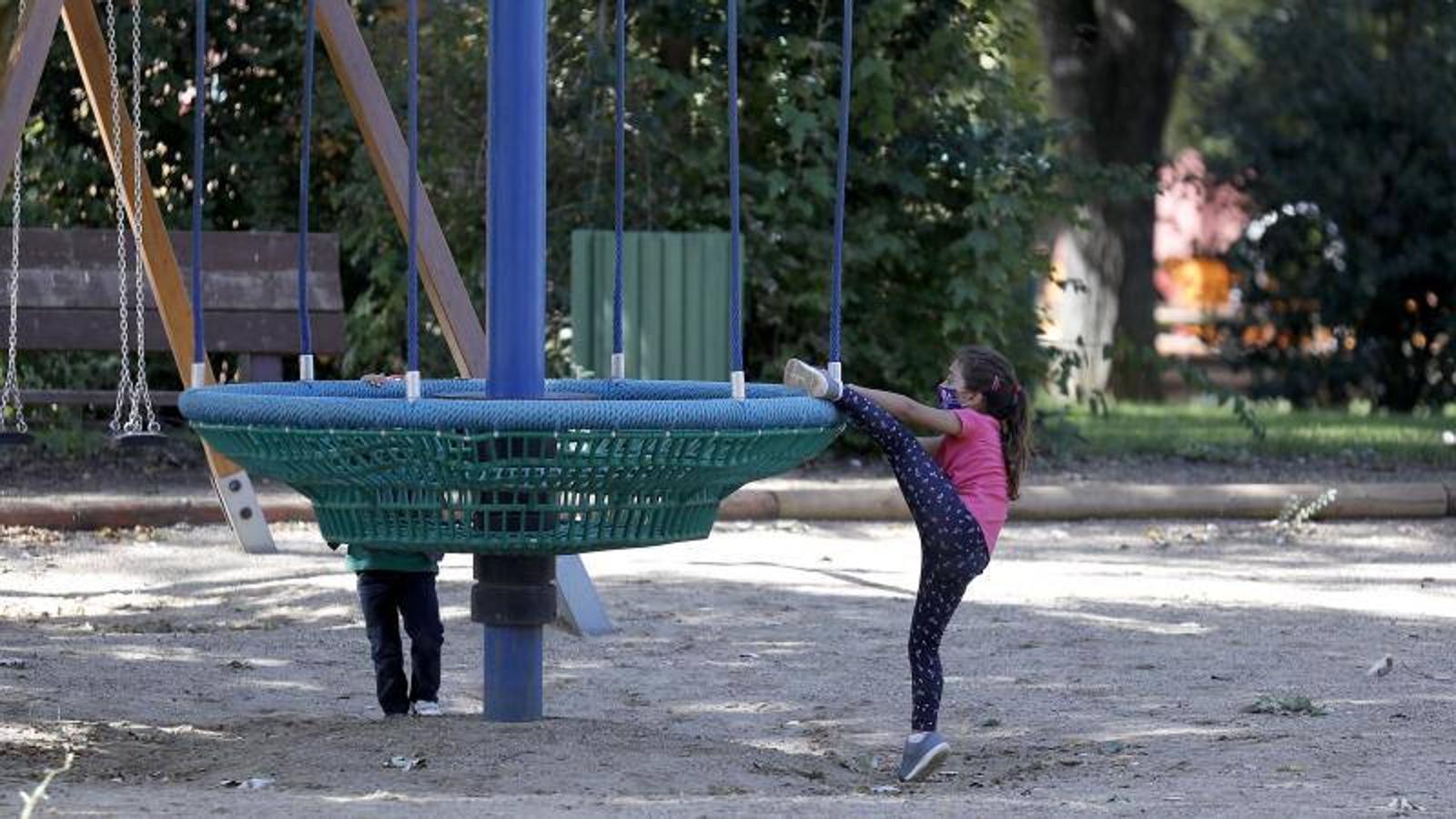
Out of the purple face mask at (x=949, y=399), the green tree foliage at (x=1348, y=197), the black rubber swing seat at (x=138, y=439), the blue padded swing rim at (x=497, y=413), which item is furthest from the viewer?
the green tree foliage at (x=1348, y=197)

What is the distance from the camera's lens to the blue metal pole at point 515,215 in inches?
200

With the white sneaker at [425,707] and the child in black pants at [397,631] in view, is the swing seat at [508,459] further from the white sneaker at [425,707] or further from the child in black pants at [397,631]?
the white sneaker at [425,707]

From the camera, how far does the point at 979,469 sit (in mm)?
5352

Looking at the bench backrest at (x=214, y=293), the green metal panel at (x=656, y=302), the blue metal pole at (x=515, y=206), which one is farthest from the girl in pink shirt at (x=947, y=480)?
the green metal panel at (x=656, y=302)

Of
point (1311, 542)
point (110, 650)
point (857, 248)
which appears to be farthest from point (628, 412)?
point (857, 248)

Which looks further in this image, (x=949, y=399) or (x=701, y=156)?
(x=701, y=156)

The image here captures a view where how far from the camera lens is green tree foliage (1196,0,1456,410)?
635 inches

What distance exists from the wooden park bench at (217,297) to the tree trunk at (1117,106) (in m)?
8.76

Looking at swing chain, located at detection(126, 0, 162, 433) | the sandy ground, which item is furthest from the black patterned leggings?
swing chain, located at detection(126, 0, 162, 433)

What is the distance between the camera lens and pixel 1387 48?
55.8 feet

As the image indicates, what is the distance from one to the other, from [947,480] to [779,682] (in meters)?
1.27

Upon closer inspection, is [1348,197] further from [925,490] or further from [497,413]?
→ [497,413]

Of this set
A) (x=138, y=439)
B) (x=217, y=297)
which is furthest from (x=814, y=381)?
(x=217, y=297)

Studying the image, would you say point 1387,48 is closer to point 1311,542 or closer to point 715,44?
point 715,44
